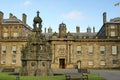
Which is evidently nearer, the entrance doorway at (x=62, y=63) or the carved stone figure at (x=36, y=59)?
the carved stone figure at (x=36, y=59)

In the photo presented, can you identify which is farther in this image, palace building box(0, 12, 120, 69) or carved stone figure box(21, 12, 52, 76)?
palace building box(0, 12, 120, 69)

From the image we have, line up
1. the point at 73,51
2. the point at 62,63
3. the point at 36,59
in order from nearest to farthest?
the point at 36,59 < the point at 62,63 < the point at 73,51

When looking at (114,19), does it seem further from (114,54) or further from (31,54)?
(31,54)

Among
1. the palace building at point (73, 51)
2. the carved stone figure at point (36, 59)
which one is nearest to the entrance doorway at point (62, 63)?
the palace building at point (73, 51)

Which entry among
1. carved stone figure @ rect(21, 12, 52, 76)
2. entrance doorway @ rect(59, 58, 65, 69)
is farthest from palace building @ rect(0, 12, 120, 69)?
carved stone figure @ rect(21, 12, 52, 76)

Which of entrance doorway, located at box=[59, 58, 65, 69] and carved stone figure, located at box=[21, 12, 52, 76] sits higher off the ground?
carved stone figure, located at box=[21, 12, 52, 76]

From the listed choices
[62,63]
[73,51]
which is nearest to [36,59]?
[62,63]

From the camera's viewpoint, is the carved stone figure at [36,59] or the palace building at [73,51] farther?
the palace building at [73,51]

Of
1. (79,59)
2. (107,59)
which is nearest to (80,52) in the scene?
(79,59)

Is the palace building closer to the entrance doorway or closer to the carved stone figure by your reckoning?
the entrance doorway

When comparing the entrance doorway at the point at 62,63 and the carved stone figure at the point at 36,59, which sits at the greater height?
the carved stone figure at the point at 36,59

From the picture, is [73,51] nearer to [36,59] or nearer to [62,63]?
[62,63]

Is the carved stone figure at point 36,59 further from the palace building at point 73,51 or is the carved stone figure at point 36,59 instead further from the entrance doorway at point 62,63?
the entrance doorway at point 62,63

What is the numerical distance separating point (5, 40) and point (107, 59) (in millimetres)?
26023
